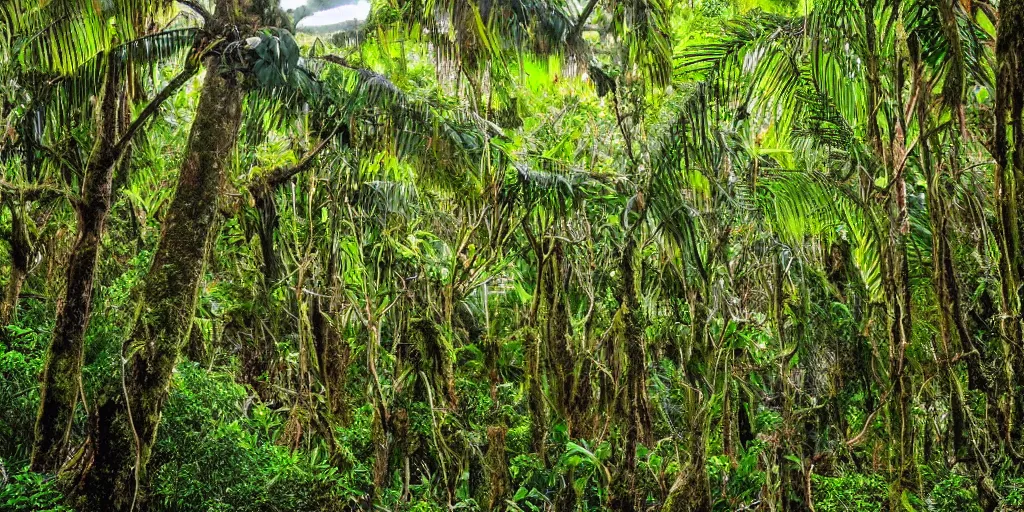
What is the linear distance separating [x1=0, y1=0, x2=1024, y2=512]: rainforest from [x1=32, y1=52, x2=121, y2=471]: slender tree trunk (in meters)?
0.02

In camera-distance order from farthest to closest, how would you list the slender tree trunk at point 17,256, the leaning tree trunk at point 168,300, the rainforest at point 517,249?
the slender tree trunk at point 17,256 < the rainforest at point 517,249 < the leaning tree trunk at point 168,300

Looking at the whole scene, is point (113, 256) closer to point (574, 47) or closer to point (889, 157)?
point (574, 47)

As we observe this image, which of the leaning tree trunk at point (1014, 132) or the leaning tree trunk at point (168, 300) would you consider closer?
the leaning tree trunk at point (1014, 132)

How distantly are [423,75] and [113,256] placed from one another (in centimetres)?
375

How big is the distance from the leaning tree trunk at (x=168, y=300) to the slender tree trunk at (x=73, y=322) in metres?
0.77

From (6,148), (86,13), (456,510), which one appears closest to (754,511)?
(456,510)

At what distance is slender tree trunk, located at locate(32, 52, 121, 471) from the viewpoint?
16.2 feet

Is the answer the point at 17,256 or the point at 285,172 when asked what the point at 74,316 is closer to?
the point at 285,172

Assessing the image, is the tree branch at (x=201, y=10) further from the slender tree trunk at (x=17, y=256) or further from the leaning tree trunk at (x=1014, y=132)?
the leaning tree trunk at (x=1014, y=132)

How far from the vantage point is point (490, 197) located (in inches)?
236

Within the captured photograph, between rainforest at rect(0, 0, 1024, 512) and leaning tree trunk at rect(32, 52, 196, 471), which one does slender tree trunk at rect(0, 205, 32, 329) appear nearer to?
rainforest at rect(0, 0, 1024, 512)

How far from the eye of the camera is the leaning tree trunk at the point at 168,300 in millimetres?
4312

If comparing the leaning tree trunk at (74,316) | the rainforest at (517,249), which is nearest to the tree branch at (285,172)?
the rainforest at (517,249)

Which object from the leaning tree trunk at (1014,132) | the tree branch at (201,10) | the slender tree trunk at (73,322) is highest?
the tree branch at (201,10)
